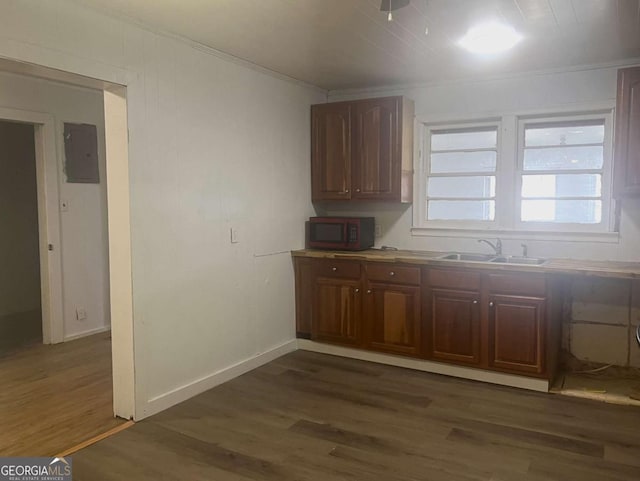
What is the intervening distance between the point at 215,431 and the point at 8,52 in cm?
230

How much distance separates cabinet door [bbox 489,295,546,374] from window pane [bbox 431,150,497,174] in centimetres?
126

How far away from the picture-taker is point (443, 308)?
395 centimetres

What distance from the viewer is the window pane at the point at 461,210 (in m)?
4.40

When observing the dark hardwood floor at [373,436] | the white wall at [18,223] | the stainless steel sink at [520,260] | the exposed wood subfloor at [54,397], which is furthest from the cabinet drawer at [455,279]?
the white wall at [18,223]

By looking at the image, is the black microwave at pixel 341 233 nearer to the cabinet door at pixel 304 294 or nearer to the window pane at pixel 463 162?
the cabinet door at pixel 304 294

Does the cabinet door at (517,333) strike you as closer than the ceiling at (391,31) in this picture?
No

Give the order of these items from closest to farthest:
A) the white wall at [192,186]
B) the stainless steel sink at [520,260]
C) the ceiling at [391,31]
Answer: the ceiling at [391,31]
the white wall at [192,186]
the stainless steel sink at [520,260]

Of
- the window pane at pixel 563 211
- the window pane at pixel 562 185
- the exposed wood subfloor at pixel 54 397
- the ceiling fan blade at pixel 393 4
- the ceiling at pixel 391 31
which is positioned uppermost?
the ceiling at pixel 391 31

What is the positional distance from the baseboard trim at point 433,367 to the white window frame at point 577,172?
49.1 inches

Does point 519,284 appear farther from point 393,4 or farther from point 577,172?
point 393,4

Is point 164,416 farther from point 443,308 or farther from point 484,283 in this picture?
point 484,283

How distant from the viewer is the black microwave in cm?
450

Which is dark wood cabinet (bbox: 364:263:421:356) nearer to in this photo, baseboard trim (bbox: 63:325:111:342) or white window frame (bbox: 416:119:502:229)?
white window frame (bbox: 416:119:502:229)

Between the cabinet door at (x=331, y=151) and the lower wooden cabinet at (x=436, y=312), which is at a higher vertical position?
the cabinet door at (x=331, y=151)
